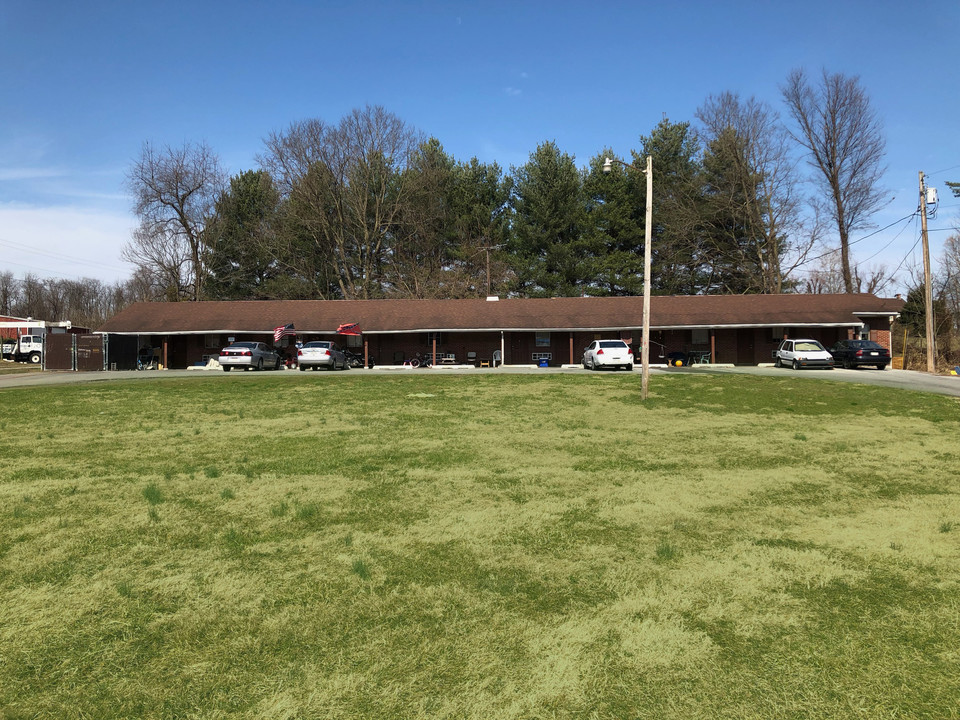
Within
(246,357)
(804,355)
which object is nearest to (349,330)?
(246,357)

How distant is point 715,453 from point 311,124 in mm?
54418

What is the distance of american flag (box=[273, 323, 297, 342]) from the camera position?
37.3m

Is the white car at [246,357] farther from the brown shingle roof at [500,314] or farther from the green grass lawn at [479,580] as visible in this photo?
the green grass lawn at [479,580]

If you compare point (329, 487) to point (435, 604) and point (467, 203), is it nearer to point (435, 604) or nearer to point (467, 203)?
point (435, 604)

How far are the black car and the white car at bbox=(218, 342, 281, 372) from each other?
106ft

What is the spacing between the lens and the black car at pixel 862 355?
30.6 metres

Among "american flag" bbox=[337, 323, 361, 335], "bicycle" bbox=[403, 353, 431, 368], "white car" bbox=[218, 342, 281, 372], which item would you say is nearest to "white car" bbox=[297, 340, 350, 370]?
"white car" bbox=[218, 342, 281, 372]

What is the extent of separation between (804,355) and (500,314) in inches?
728

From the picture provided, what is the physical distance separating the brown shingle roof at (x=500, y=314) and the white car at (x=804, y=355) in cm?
488

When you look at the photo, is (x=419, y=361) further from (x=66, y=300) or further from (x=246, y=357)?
(x=66, y=300)

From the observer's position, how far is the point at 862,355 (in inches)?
1208

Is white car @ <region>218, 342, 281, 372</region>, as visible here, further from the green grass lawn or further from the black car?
the black car

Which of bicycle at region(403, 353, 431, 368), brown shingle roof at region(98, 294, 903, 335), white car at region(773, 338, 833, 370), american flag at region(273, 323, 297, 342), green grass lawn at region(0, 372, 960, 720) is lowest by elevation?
green grass lawn at region(0, 372, 960, 720)

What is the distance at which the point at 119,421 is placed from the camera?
12.7 m
